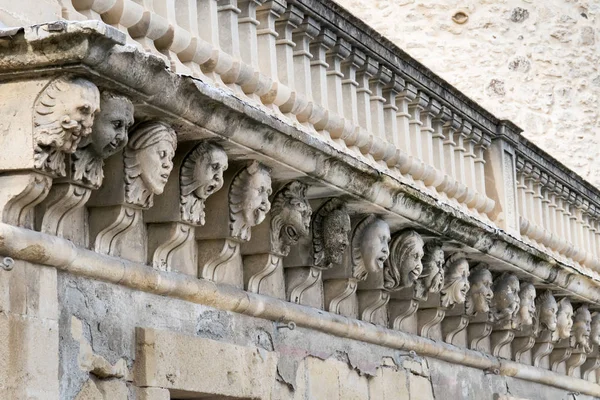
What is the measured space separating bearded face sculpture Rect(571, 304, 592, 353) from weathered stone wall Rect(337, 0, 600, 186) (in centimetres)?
351

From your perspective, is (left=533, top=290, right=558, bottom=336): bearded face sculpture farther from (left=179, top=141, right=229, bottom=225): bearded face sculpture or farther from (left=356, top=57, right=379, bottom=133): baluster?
(left=179, top=141, right=229, bottom=225): bearded face sculpture

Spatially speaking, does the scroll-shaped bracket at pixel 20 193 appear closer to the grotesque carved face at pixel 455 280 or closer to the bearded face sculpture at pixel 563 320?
the grotesque carved face at pixel 455 280

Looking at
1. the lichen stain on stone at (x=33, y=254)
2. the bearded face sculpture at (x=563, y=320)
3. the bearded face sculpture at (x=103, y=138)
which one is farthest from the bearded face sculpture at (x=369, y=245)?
the bearded face sculpture at (x=563, y=320)

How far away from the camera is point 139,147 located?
189 inches

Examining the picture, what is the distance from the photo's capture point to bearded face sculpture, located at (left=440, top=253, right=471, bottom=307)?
741 cm

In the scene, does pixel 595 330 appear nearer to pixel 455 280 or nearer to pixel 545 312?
pixel 545 312

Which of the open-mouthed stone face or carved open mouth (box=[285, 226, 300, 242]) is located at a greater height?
the open-mouthed stone face

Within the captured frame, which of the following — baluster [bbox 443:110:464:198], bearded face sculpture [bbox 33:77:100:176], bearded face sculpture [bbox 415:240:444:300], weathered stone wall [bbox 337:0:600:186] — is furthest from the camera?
weathered stone wall [bbox 337:0:600:186]

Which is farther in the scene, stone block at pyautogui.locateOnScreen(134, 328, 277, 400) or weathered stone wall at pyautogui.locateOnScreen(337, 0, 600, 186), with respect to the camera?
weathered stone wall at pyautogui.locateOnScreen(337, 0, 600, 186)

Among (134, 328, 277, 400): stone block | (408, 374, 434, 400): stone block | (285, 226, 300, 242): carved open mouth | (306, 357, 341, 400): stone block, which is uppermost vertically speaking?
(285, 226, 300, 242): carved open mouth

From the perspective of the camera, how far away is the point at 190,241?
5.39 m

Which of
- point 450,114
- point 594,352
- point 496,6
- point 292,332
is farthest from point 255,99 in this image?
point 496,6

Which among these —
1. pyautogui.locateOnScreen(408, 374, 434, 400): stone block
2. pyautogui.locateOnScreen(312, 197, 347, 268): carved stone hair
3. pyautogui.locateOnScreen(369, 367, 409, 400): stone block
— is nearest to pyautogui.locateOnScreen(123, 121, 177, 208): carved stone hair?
pyautogui.locateOnScreen(312, 197, 347, 268): carved stone hair

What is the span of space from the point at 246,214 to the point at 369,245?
1.13m
